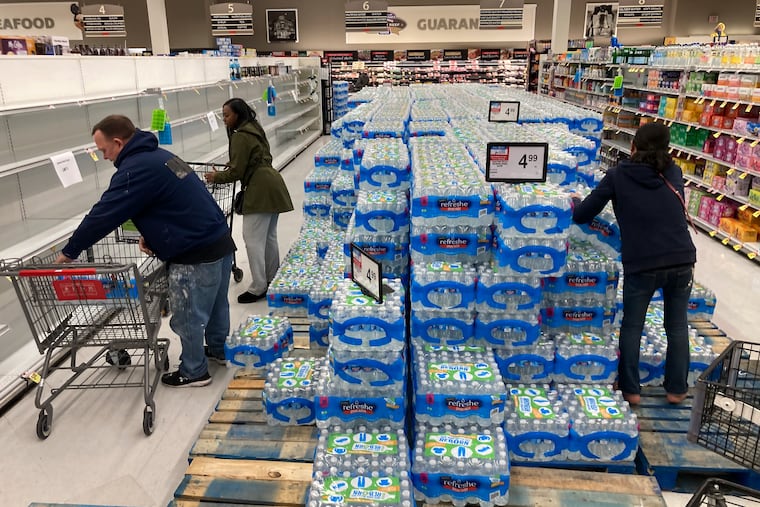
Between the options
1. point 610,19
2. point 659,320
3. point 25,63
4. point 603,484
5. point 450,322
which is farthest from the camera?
point 610,19

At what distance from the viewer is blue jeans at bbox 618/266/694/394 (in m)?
3.15

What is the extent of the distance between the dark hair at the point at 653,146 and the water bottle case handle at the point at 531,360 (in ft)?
3.94

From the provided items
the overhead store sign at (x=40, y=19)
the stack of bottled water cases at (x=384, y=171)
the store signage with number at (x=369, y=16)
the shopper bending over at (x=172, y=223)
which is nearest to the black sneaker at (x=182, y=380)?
the shopper bending over at (x=172, y=223)

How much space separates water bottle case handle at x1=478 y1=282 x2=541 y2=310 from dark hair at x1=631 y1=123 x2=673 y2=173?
91 cm

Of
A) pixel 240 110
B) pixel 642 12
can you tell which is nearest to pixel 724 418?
pixel 240 110

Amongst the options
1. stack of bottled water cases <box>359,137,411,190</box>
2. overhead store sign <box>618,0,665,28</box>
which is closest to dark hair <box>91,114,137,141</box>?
stack of bottled water cases <box>359,137,411,190</box>

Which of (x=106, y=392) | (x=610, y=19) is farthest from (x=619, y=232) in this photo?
(x=610, y=19)

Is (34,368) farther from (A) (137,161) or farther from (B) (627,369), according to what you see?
(B) (627,369)

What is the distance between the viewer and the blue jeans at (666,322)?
10.3 feet

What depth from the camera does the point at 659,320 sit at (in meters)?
3.86

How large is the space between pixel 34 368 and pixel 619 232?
3917 mm

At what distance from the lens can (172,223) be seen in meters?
3.46

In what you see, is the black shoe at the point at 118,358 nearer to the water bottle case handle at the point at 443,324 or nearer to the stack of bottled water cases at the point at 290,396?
the stack of bottled water cases at the point at 290,396

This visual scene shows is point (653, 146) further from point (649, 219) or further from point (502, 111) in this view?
point (502, 111)
